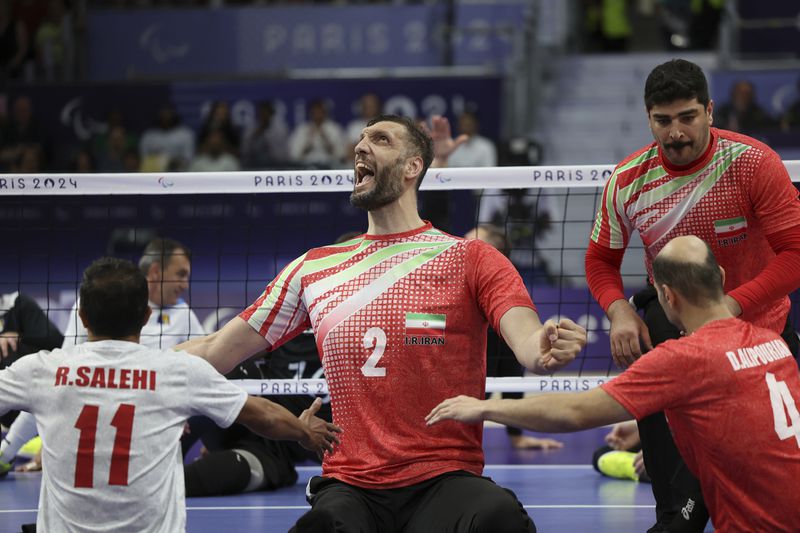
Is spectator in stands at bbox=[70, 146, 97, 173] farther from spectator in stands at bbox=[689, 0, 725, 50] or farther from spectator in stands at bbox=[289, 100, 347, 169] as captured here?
spectator in stands at bbox=[689, 0, 725, 50]

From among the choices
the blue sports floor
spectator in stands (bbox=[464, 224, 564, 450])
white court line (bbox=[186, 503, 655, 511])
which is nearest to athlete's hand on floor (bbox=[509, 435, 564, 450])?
spectator in stands (bbox=[464, 224, 564, 450])

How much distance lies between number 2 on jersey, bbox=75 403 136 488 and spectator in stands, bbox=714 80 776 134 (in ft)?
39.2

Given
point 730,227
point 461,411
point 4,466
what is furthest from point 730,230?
point 4,466

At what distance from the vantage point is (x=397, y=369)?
5035 mm

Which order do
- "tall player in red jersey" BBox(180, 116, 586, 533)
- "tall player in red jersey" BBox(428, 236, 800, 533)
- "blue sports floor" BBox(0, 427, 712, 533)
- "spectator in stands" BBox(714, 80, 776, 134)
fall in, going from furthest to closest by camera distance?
1. "spectator in stands" BBox(714, 80, 776, 134)
2. "blue sports floor" BBox(0, 427, 712, 533)
3. "tall player in red jersey" BBox(180, 116, 586, 533)
4. "tall player in red jersey" BBox(428, 236, 800, 533)

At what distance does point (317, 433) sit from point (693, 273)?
1.57 metres

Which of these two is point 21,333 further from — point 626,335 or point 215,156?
point 215,156

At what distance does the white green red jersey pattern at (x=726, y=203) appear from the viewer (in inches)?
214

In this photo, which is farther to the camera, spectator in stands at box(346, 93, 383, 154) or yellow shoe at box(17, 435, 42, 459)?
spectator in stands at box(346, 93, 383, 154)

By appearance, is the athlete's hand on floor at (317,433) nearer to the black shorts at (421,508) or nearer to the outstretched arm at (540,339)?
the black shorts at (421,508)

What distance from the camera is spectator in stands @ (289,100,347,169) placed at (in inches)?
663

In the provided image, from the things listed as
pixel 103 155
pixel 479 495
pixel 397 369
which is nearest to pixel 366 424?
pixel 397 369

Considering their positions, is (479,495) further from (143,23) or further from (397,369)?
(143,23)

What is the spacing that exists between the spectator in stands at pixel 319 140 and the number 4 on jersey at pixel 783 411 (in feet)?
41.7
